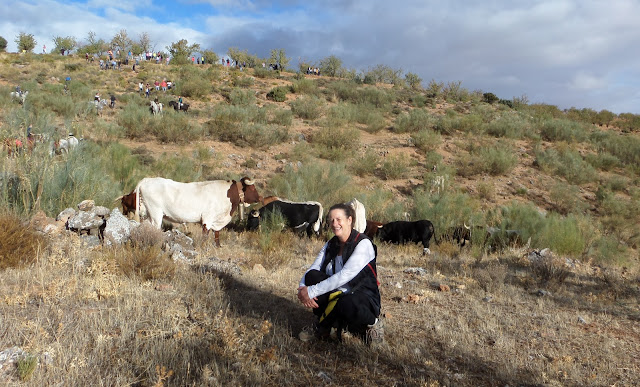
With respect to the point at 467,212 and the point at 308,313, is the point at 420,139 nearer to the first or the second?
the point at 467,212

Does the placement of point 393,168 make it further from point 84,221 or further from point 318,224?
point 84,221

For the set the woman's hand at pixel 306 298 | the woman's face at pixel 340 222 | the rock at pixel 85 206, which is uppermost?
the woman's face at pixel 340 222

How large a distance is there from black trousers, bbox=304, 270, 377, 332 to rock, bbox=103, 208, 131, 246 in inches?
167

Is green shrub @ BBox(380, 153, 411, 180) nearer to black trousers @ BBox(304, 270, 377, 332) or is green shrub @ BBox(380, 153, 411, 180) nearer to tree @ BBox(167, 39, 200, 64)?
black trousers @ BBox(304, 270, 377, 332)

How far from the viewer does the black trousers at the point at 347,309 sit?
3564mm

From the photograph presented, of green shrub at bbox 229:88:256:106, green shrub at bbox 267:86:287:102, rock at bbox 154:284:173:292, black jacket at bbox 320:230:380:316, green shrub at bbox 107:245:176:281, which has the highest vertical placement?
green shrub at bbox 267:86:287:102

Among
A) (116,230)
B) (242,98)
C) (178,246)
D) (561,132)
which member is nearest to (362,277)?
(178,246)

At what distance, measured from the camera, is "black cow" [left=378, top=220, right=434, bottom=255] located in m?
10.1

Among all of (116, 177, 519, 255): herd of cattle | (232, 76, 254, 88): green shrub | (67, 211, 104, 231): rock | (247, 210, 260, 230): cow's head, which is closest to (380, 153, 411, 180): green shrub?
(116, 177, 519, 255): herd of cattle

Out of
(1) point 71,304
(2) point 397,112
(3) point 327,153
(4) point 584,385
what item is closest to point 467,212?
(3) point 327,153

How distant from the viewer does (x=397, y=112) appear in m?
29.1

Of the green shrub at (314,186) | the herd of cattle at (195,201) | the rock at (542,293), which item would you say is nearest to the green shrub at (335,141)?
the green shrub at (314,186)

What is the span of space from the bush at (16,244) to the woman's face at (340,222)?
3755 mm

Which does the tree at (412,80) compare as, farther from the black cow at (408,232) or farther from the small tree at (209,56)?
the black cow at (408,232)
